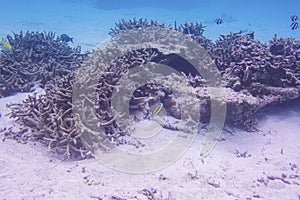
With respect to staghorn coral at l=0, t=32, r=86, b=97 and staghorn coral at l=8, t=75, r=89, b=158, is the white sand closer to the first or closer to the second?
staghorn coral at l=8, t=75, r=89, b=158

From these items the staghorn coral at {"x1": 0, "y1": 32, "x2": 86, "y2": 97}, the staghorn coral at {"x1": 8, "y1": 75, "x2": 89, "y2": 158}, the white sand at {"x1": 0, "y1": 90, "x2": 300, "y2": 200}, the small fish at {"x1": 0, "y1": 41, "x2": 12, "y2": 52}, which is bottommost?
the white sand at {"x1": 0, "y1": 90, "x2": 300, "y2": 200}

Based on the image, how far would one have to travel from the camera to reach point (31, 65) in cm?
702

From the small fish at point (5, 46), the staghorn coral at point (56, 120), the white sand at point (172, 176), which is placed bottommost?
the white sand at point (172, 176)

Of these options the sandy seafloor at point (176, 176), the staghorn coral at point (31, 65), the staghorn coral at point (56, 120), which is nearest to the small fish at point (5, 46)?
the staghorn coral at point (31, 65)

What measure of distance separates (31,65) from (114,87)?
12.3 ft

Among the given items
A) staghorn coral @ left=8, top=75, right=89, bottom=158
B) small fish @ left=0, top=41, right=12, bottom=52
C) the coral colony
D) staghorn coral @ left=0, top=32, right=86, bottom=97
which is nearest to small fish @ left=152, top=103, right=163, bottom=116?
the coral colony

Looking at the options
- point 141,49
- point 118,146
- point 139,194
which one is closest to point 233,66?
point 141,49

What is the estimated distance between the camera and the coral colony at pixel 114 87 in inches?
162

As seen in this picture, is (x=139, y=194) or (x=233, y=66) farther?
(x=233, y=66)

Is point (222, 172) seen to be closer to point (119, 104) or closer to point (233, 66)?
point (119, 104)

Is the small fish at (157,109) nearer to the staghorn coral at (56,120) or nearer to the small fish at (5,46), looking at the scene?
→ the staghorn coral at (56,120)

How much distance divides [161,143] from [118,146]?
79 centimetres

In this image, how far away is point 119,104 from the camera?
4.62 meters

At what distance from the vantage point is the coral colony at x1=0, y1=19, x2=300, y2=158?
412 cm
